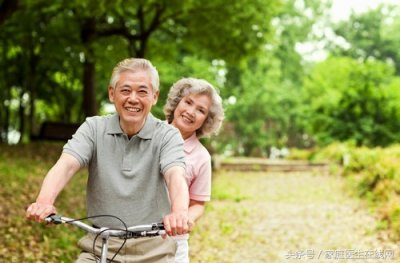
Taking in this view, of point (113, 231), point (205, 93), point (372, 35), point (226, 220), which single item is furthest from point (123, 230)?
point (372, 35)

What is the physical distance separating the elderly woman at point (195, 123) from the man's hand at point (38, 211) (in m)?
1.27

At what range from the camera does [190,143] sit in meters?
3.96

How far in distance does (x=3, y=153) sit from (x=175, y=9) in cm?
610

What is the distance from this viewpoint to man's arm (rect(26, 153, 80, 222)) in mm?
2584

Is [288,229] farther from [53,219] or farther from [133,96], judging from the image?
[53,219]

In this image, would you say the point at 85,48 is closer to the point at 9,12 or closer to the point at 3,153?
the point at 3,153

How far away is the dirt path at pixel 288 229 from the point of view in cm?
901

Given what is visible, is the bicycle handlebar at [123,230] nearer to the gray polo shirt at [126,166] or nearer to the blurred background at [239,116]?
the gray polo shirt at [126,166]

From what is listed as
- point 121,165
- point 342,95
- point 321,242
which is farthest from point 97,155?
point 342,95

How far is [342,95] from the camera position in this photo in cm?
2600

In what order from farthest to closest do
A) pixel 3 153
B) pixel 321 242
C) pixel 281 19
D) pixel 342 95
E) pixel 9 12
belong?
pixel 281 19 → pixel 342 95 → pixel 3 153 → pixel 9 12 → pixel 321 242

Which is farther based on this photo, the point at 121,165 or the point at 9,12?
the point at 9,12

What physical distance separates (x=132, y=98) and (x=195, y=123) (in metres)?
1.07

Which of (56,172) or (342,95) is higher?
(342,95)
